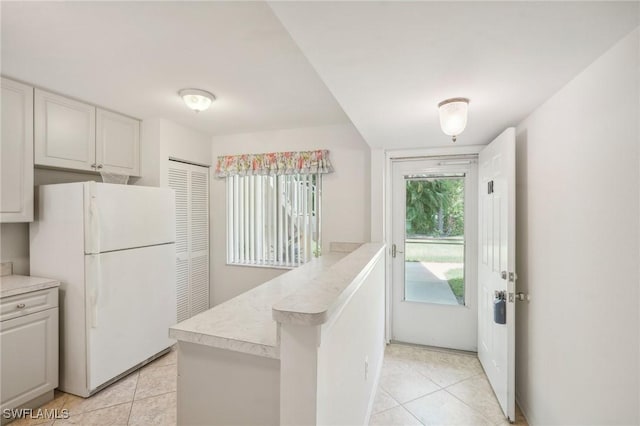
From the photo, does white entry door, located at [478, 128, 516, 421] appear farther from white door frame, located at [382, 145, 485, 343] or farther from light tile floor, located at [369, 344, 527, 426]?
white door frame, located at [382, 145, 485, 343]

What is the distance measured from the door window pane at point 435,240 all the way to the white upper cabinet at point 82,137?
2.84 m

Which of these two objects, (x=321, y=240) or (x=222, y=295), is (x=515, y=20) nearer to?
(x=321, y=240)

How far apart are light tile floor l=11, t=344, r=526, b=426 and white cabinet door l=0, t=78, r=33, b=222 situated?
4.70ft

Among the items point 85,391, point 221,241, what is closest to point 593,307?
point 85,391

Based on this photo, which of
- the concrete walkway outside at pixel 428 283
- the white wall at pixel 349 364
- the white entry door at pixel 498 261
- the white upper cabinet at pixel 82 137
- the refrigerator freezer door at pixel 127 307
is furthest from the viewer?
the concrete walkway outside at pixel 428 283

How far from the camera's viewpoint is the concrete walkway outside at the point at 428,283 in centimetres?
294

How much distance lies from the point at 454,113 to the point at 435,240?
5.35ft

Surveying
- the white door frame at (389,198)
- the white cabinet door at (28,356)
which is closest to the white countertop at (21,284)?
the white cabinet door at (28,356)

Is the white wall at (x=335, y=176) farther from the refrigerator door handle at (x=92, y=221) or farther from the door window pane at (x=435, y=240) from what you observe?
the refrigerator door handle at (x=92, y=221)

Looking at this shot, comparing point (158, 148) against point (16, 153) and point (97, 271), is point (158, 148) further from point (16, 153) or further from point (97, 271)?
point (97, 271)

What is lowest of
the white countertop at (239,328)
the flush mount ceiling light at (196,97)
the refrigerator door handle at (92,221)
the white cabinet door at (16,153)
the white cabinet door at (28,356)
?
the white cabinet door at (28,356)

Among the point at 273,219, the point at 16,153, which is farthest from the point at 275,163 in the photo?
the point at 16,153

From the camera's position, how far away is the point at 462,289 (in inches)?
114

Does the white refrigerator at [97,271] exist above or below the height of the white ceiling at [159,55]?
below
